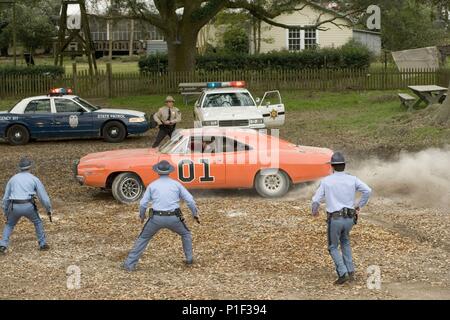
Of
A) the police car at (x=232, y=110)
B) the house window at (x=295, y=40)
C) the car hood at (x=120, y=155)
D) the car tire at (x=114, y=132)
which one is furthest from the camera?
the house window at (x=295, y=40)

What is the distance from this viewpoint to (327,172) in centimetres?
1287

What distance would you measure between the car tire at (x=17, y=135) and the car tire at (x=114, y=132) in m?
2.18

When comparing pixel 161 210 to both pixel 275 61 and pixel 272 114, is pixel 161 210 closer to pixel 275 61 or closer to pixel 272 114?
pixel 272 114

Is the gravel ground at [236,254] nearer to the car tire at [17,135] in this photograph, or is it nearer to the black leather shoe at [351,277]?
the black leather shoe at [351,277]

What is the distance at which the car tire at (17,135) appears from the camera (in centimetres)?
2070

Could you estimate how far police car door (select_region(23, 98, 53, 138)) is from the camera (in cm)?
2062

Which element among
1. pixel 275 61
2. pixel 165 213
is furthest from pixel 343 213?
pixel 275 61

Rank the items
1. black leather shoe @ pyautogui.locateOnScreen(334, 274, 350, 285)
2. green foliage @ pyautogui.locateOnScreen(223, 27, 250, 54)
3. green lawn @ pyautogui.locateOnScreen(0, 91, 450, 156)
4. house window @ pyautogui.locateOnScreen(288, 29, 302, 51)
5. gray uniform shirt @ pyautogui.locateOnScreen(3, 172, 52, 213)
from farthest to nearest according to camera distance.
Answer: house window @ pyautogui.locateOnScreen(288, 29, 302, 51) < green foliage @ pyautogui.locateOnScreen(223, 27, 250, 54) < green lawn @ pyautogui.locateOnScreen(0, 91, 450, 156) < gray uniform shirt @ pyautogui.locateOnScreen(3, 172, 52, 213) < black leather shoe @ pyautogui.locateOnScreen(334, 274, 350, 285)

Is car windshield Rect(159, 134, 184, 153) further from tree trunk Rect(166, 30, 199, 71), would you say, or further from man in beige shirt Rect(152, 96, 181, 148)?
tree trunk Rect(166, 30, 199, 71)

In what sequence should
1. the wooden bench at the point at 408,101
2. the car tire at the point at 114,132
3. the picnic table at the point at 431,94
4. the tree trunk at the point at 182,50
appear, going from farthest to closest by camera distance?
the tree trunk at the point at 182,50
the wooden bench at the point at 408,101
the picnic table at the point at 431,94
the car tire at the point at 114,132

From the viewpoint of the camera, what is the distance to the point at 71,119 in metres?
20.5

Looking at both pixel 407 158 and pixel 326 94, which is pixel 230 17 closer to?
pixel 326 94

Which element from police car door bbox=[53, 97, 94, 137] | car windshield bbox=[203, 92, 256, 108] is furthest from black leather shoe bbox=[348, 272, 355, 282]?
police car door bbox=[53, 97, 94, 137]

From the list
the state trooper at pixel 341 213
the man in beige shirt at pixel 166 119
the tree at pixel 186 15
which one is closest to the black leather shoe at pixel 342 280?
the state trooper at pixel 341 213
